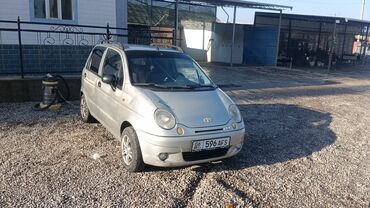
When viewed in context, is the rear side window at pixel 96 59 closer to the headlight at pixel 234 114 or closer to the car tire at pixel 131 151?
the car tire at pixel 131 151

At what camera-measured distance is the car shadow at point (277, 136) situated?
16.9 feet

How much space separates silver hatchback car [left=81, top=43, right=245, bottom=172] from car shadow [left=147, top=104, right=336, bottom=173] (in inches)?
17.7

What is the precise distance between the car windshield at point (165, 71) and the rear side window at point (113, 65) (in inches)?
7.3

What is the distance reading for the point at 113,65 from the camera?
5551 millimetres

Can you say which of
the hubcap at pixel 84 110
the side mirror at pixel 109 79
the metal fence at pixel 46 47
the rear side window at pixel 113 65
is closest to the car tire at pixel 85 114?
the hubcap at pixel 84 110

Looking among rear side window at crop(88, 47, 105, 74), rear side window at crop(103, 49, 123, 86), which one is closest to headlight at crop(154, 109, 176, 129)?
rear side window at crop(103, 49, 123, 86)

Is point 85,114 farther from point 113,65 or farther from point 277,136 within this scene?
point 277,136

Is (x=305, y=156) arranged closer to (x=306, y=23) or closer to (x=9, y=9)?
(x=9, y=9)

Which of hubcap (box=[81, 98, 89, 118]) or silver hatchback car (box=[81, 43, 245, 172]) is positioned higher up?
silver hatchback car (box=[81, 43, 245, 172])

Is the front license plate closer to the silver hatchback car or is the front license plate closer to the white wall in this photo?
the silver hatchback car

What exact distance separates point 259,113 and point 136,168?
4627mm

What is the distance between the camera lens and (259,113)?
8.34 meters

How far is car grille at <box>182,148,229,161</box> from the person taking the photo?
14.3 ft

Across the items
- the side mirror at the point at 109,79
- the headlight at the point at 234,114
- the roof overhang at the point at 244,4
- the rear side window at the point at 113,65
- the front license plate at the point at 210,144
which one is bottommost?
the front license plate at the point at 210,144
